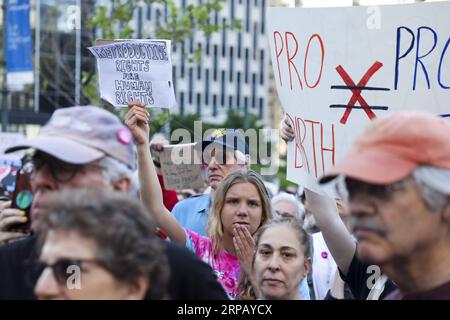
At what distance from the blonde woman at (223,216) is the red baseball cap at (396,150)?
1.99 meters

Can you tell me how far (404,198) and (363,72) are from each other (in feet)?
7.21

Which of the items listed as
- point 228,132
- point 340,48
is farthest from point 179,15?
point 340,48

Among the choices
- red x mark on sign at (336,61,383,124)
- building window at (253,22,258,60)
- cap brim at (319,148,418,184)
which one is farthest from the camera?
building window at (253,22,258,60)

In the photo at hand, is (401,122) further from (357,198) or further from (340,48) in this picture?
(340,48)

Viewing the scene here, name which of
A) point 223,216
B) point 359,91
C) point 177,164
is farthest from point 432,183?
point 177,164

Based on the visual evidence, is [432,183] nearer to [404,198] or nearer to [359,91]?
[404,198]

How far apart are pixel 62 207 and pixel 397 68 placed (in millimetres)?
2456

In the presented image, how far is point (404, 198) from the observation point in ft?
9.00

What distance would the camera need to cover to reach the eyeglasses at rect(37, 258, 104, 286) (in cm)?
271

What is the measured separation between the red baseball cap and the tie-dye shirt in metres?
2.46

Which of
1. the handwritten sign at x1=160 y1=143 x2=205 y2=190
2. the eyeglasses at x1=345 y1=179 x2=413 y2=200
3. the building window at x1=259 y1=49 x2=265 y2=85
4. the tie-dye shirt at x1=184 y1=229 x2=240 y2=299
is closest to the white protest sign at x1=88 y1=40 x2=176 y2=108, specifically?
the tie-dye shirt at x1=184 y1=229 x2=240 y2=299

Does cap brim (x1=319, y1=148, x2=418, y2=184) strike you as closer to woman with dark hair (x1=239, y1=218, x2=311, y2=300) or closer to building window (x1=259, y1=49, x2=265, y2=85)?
woman with dark hair (x1=239, y1=218, x2=311, y2=300)

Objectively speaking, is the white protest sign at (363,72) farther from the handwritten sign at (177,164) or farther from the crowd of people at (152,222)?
the handwritten sign at (177,164)
